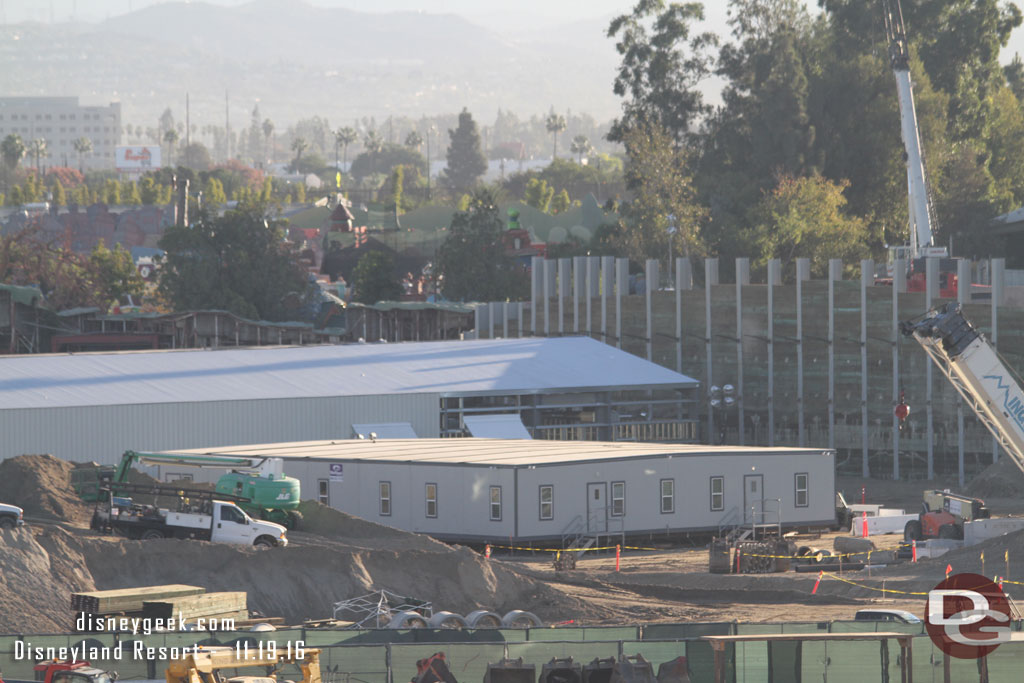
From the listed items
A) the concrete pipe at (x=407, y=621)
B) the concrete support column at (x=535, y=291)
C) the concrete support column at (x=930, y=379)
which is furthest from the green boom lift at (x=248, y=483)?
the concrete support column at (x=535, y=291)

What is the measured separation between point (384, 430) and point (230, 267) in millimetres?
52049

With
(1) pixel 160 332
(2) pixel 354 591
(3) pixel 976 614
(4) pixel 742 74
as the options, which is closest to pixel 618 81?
(4) pixel 742 74

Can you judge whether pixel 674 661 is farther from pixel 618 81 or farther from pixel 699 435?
pixel 618 81

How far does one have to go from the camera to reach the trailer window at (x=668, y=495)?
57656 mm

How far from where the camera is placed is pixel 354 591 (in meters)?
43.3

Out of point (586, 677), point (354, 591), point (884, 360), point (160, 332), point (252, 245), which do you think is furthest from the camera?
point (252, 245)

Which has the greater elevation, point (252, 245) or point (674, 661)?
point (252, 245)

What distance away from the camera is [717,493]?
58.6 meters

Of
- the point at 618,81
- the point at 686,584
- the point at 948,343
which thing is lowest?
the point at 686,584

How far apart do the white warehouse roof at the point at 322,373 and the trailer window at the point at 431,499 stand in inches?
581

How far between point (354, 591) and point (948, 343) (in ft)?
63.9

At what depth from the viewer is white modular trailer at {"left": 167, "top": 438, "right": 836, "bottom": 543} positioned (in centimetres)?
5553

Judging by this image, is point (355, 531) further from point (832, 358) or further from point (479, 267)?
point (479, 267)

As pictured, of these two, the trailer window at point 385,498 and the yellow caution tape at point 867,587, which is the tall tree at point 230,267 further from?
the yellow caution tape at point 867,587
